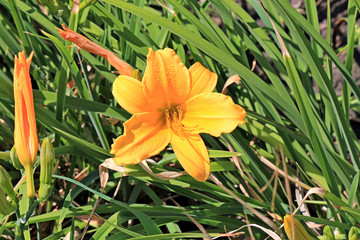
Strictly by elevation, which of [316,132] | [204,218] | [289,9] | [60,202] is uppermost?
[289,9]

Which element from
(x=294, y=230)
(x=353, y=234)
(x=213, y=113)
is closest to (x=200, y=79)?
(x=213, y=113)

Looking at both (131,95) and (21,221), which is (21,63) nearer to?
(131,95)

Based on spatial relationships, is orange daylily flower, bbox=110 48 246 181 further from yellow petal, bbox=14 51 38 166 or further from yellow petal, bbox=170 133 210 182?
yellow petal, bbox=14 51 38 166

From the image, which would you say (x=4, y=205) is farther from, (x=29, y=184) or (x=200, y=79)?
(x=200, y=79)

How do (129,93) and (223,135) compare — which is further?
(223,135)

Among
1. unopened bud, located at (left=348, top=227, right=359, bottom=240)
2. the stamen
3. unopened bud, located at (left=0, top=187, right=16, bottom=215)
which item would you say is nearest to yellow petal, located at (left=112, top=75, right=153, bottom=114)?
the stamen

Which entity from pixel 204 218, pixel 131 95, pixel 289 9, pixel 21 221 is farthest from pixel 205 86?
pixel 21 221
